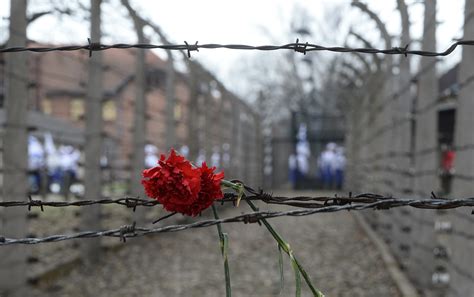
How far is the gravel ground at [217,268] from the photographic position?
4.72 m

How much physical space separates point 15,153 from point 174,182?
293 centimetres

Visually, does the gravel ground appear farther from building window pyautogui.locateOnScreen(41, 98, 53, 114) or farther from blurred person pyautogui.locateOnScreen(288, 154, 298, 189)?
blurred person pyautogui.locateOnScreen(288, 154, 298, 189)

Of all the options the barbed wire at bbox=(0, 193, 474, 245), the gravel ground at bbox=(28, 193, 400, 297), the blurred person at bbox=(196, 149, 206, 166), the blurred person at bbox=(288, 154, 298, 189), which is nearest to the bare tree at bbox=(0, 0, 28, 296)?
the gravel ground at bbox=(28, 193, 400, 297)

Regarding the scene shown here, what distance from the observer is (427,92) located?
4188 millimetres

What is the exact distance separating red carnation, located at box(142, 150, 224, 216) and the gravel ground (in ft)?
10.7

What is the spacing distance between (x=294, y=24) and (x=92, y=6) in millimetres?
15194

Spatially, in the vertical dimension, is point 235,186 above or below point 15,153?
below

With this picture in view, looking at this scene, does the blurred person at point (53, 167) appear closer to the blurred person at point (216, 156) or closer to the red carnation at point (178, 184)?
the blurred person at point (216, 156)

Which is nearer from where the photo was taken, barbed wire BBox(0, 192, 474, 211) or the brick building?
barbed wire BBox(0, 192, 474, 211)

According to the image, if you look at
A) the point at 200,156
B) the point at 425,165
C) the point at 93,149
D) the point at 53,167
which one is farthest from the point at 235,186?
the point at 53,167

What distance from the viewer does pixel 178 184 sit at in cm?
125

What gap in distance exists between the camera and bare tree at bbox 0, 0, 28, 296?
3.79 m

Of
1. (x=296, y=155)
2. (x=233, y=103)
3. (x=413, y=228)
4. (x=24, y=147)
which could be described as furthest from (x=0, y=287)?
(x=296, y=155)

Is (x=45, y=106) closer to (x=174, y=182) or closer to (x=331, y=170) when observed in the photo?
(x=331, y=170)
